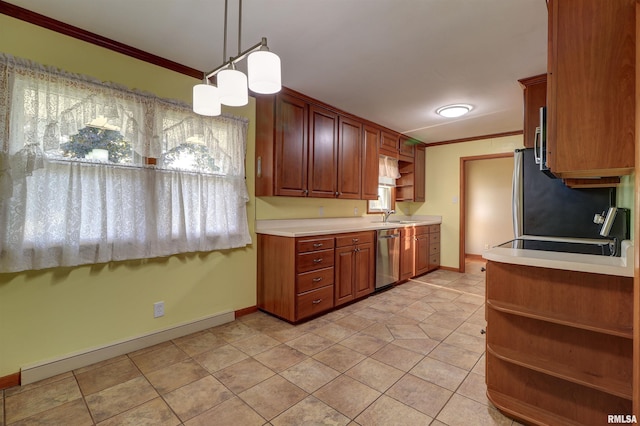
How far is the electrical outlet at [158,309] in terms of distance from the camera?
2441 mm

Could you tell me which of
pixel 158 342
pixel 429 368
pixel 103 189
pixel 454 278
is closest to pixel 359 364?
pixel 429 368

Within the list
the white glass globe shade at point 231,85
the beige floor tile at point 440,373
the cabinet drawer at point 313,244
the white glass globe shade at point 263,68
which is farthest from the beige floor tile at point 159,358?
the white glass globe shade at point 263,68

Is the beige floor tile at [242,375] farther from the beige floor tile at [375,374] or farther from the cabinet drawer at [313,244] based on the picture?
the cabinet drawer at [313,244]

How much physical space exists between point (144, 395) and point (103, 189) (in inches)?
55.4

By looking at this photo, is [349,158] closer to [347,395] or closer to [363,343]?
[363,343]

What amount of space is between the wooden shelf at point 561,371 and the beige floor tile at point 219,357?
1723mm

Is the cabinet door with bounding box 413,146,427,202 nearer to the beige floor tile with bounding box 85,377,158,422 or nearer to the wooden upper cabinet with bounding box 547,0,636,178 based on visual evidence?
the wooden upper cabinet with bounding box 547,0,636,178

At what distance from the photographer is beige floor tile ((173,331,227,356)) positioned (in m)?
2.34

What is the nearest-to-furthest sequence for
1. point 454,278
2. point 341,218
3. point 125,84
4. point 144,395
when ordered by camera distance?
point 144,395 → point 125,84 → point 341,218 → point 454,278

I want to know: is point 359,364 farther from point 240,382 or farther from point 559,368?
point 559,368

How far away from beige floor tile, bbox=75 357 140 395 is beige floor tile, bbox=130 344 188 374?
0.05 m

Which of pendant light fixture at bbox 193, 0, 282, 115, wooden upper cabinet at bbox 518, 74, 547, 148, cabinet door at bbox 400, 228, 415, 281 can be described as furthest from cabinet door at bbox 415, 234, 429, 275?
pendant light fixture at bbox 193, 0, 282, 115

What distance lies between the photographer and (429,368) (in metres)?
2.08

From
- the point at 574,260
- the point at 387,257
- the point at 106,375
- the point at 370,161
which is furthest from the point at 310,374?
the point at 370,161
